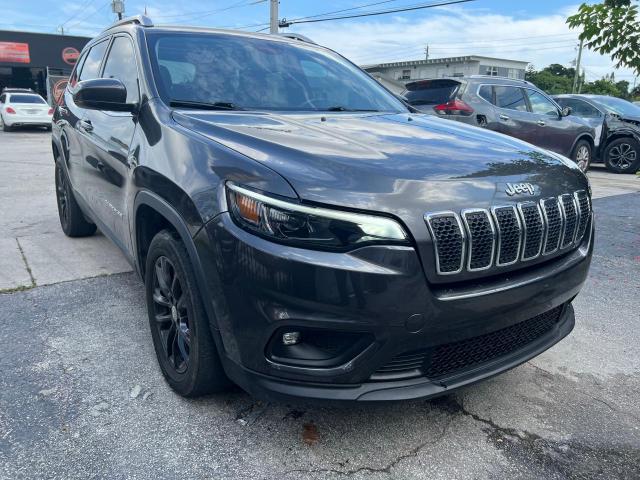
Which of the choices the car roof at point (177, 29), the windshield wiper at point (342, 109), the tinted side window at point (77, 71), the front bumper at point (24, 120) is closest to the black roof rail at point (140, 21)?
the car roof at point (177, 29)

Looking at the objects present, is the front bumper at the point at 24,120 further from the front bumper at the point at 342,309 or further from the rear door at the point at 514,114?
the front bumper at the point at 342,309

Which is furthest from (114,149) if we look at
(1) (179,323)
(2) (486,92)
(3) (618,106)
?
(3) (618,106)

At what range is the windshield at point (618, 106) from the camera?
11.8 metres

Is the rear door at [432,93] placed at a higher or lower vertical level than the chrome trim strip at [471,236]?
higher

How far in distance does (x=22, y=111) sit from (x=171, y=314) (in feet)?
69.5

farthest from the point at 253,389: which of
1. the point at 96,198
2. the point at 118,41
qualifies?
the point at 118,41

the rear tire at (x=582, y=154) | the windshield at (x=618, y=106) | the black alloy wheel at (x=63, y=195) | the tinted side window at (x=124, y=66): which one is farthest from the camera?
the windshield at (x=618, y=106)

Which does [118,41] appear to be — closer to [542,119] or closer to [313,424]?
[313,424]

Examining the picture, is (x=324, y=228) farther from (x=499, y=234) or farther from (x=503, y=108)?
(x=503, y=108)

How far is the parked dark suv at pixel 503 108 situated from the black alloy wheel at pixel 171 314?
6868 mm

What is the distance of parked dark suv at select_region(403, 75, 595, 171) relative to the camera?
915 cm

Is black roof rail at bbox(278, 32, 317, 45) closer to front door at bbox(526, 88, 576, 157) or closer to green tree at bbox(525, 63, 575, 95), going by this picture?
front door at bbox(526, 88, 576, 157)

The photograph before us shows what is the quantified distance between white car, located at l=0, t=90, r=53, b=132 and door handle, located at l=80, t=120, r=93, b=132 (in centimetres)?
1907

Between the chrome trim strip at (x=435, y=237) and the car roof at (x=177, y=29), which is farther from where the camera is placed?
the car roof at (x=177, y=29)
